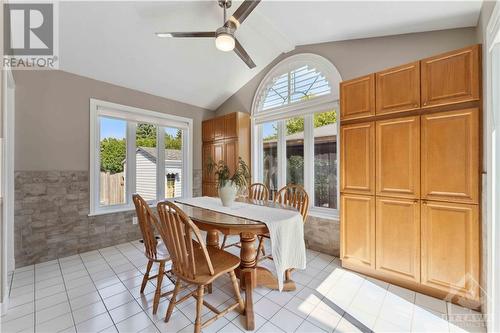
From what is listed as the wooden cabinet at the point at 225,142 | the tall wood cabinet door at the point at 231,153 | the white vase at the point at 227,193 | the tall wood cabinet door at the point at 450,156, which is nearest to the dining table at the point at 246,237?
the white vase at the point at 227,193

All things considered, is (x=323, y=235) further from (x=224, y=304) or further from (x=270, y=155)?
(x=224, y=304)

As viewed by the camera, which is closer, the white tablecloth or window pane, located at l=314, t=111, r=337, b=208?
the white tablecloth

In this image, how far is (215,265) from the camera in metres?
1.74

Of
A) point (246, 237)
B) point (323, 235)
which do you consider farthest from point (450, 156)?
point (246, 237)

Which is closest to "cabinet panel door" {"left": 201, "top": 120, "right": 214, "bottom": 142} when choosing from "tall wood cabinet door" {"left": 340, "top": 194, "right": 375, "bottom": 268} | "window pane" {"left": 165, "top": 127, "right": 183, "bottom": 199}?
"window pane" {"left": 165, "top": 127, "right": 183, "bottom": 199}

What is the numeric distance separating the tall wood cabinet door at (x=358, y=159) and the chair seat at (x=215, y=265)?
5.19ft

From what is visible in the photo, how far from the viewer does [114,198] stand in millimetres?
3545

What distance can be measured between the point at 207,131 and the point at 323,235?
2.89 metres

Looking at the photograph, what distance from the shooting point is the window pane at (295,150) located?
355 cm

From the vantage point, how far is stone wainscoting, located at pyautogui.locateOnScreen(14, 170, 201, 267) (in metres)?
2.73

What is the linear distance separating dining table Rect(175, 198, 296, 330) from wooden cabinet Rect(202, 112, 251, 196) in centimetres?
175

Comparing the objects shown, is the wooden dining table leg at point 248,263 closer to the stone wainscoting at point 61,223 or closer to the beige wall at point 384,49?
the stone wainscoting at point 61,223

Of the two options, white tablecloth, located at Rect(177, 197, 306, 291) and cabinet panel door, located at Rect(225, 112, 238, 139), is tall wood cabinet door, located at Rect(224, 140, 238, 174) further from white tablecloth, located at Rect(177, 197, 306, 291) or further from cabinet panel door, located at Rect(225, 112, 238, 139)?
white tablecloth, located at Rect(177, 197, 306, 291)

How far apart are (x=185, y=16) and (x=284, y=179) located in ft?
8.71
